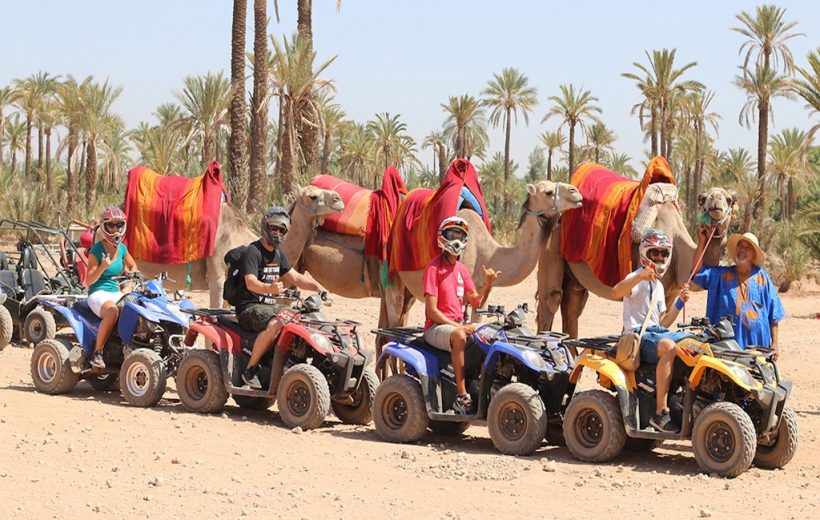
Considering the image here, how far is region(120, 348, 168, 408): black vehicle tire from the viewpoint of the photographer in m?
11.8

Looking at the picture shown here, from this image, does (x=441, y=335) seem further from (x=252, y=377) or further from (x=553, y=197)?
(x=553, y=197)

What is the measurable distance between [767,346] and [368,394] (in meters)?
3.47

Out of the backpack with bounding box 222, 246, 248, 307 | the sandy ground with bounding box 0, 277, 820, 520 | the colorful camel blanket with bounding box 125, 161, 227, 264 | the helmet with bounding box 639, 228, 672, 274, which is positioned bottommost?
the sandy ground with bounding box 0, 277, 820, 520

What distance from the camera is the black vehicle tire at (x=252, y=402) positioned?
12.0 meters

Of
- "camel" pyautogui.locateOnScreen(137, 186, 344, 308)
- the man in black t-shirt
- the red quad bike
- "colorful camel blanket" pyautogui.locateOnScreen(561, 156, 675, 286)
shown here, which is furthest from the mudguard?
"camel" pyautogui.locateOnScreen(137, 186, 344, 308)

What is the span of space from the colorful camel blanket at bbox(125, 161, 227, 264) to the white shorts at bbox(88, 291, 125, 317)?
408cm

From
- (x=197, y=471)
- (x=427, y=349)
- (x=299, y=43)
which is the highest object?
(x=299, y=43)

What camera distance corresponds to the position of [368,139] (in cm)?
6222

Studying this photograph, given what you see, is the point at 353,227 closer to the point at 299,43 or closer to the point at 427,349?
the point at 427,349

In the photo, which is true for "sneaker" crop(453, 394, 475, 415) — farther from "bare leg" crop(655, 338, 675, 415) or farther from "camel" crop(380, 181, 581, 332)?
"camel" crop(380, 181, 581, 332)

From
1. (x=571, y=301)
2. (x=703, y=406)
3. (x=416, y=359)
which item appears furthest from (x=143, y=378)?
(x=703, y=406)

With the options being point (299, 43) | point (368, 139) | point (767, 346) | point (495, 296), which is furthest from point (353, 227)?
point (368, 139)

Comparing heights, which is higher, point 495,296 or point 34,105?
point 34,105

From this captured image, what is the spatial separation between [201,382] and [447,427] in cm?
254
